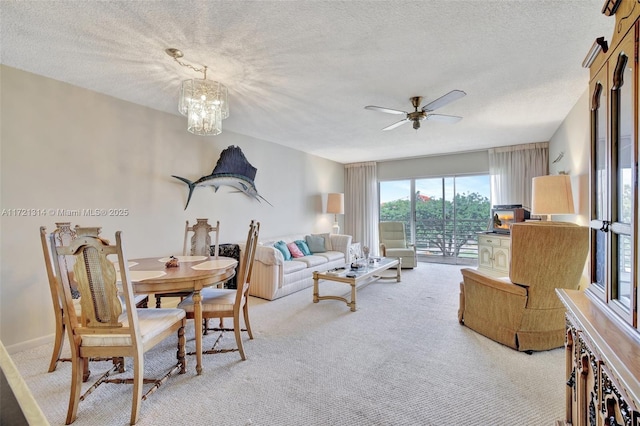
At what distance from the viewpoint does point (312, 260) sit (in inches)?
183

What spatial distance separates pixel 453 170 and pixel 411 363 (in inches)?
197

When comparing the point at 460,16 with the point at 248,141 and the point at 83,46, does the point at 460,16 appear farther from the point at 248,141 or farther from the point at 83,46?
the point at 248,141

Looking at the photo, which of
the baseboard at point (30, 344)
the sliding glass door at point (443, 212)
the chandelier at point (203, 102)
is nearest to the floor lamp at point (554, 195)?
the sliding glass door at point (443, 212)

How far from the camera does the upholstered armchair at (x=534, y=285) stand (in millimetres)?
2182

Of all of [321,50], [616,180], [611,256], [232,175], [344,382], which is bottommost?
[344,382]

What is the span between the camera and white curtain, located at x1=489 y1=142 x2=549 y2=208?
5262 mm

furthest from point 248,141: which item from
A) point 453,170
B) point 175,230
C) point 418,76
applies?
point 453,170

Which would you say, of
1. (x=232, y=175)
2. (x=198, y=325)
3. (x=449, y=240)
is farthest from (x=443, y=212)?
(x=198, y=325)

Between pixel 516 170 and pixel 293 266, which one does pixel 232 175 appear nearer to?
pixel 293 266

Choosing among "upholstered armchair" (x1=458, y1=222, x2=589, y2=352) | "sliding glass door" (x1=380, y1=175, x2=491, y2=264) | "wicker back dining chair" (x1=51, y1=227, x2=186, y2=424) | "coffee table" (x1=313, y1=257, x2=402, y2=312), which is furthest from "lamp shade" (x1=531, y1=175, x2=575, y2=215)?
"wicker back dining chair" (x1=51, y1=227, x2=186, y2=424)

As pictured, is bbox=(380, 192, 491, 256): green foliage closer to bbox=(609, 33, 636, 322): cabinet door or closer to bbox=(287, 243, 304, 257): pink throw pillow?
bbox=(287, 243, 304, 257): pink throw pillow

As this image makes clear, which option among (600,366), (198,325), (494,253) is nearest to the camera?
(600,366)

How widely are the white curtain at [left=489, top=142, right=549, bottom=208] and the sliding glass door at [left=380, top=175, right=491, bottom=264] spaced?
12.5 inches

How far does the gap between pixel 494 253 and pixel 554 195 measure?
1945 millimetres
